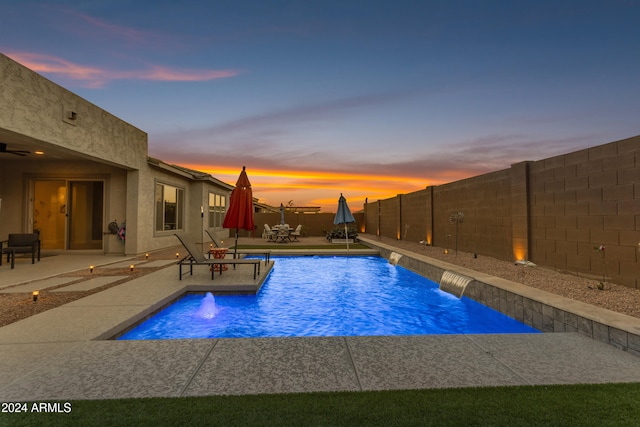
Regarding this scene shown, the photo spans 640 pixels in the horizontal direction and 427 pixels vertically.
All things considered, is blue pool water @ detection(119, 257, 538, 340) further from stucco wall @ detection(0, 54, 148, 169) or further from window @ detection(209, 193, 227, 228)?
window @ detection(209, 193, 227, 228)

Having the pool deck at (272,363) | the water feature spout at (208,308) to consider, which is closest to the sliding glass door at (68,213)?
the water feature spout at (208,308)

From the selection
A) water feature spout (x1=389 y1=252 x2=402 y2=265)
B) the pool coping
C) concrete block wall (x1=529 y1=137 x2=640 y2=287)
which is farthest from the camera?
water feature spout (x1=389 y1=252 x2=402 y2=265)

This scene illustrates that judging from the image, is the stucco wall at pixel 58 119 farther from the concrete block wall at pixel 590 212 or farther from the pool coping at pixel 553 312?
the concrete block wall at pixel 590 212

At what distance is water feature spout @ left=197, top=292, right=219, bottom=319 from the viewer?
5.27 m

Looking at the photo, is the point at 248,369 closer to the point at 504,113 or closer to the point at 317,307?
the point at 317,307

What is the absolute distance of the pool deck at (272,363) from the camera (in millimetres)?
2287

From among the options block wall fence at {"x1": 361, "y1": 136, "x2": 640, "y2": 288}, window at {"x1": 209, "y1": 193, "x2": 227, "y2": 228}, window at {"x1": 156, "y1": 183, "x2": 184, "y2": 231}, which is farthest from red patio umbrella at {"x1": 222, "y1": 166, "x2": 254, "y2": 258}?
window at {"x1": 209, "y1": 193, "x2": 227, "y2": 228}

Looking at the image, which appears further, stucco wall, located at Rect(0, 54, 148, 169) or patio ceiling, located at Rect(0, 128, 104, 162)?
patio ceiling, located at Rect(0, 128, 104, 162)

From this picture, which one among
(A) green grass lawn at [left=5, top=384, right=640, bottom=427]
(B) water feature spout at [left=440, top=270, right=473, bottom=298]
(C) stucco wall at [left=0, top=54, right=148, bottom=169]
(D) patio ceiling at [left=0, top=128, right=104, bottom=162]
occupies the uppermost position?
(C) stucco wall at [left=0, top=54, right=148, bottom=169]

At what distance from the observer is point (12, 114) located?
6191mm

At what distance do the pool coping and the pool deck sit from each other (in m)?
0.16

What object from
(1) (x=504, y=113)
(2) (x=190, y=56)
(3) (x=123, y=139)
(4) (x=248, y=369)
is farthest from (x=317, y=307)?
(1) (x=504, y=113)

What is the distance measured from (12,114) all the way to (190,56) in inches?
254

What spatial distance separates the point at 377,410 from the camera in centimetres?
195
